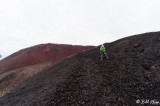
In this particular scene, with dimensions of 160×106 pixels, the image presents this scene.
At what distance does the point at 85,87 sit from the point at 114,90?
1072 mm

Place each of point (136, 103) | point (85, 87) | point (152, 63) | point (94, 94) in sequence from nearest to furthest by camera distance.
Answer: point (136, 103) → point (94, 94) → point (85, 87) → point (152, 63)

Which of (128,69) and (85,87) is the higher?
(128,69)

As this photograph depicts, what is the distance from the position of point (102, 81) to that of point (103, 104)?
4.01ft

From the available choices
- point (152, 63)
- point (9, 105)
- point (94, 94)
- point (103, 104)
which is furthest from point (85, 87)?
point (9, 105)

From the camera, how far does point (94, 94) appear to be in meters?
2.93

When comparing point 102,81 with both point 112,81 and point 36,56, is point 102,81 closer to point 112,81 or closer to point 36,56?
point 112,81

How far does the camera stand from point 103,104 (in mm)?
A: 2479

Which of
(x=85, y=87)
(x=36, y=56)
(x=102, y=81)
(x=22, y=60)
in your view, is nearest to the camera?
(x=85, y=87)

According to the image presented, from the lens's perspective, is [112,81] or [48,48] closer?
[112,81]

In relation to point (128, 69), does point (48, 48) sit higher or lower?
higher

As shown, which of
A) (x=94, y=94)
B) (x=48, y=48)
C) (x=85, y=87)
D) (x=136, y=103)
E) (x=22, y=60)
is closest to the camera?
(x=136, y=103)

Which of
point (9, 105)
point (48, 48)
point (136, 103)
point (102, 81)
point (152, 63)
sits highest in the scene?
point (48, 48)

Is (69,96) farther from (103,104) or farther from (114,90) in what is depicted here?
(114,90)

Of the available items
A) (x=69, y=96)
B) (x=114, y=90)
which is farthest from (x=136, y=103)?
(x=69, y=96)
